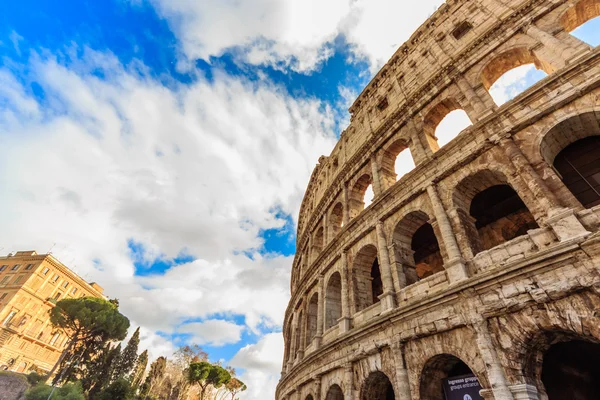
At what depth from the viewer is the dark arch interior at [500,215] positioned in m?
9.06

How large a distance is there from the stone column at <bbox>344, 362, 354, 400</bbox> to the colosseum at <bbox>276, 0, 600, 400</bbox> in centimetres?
→ 4

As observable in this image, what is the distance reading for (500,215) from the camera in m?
9.56

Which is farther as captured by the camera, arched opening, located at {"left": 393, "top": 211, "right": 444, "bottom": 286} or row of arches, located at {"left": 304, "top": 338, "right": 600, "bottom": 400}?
arched opening, located at {"left": 393, "top": 211, "right": 444, "bottom": 286}

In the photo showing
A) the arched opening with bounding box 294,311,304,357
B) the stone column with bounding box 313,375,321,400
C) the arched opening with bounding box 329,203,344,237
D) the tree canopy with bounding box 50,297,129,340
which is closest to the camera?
the stone column with bounding box 313,375,321,400

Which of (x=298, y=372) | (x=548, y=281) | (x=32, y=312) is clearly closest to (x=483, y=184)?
(x=548, y=281)

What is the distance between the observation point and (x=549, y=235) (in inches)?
230

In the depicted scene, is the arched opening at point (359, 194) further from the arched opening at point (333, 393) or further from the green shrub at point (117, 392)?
the green shrub at point (117, 392)

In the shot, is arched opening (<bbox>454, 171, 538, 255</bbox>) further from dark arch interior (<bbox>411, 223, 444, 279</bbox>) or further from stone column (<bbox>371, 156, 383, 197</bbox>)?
stone column (<bbox>371, 156, 383, 197</bbox>)

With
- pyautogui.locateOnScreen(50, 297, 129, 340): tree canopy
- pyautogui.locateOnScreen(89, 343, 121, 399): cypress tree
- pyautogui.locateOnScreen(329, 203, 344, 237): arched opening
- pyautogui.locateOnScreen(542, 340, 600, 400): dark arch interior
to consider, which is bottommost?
pyautogui.locateOnScreen(542, 340, 600, 400): dark arch interior

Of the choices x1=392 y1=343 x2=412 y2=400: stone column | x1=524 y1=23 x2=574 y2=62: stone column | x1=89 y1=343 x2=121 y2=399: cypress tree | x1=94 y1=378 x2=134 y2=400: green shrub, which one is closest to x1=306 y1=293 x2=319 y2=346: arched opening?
x1=392 y1=343 x2=412 y2=400: stone column

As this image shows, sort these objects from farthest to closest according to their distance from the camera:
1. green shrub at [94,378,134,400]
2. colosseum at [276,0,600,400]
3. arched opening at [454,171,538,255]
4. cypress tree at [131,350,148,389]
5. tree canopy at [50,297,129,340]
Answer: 1. cypress tree at [131,350,148,389]
2. tree canopy at [50,297,129,340]
3. green shrub at [94,378,134,400]
4. arched opening at [454,171,538,255]
5. colosseum at [276,0,600,400]

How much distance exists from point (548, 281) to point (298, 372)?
412 inches

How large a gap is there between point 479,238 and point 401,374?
4.23 metres

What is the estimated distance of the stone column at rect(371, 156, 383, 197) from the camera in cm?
1162
